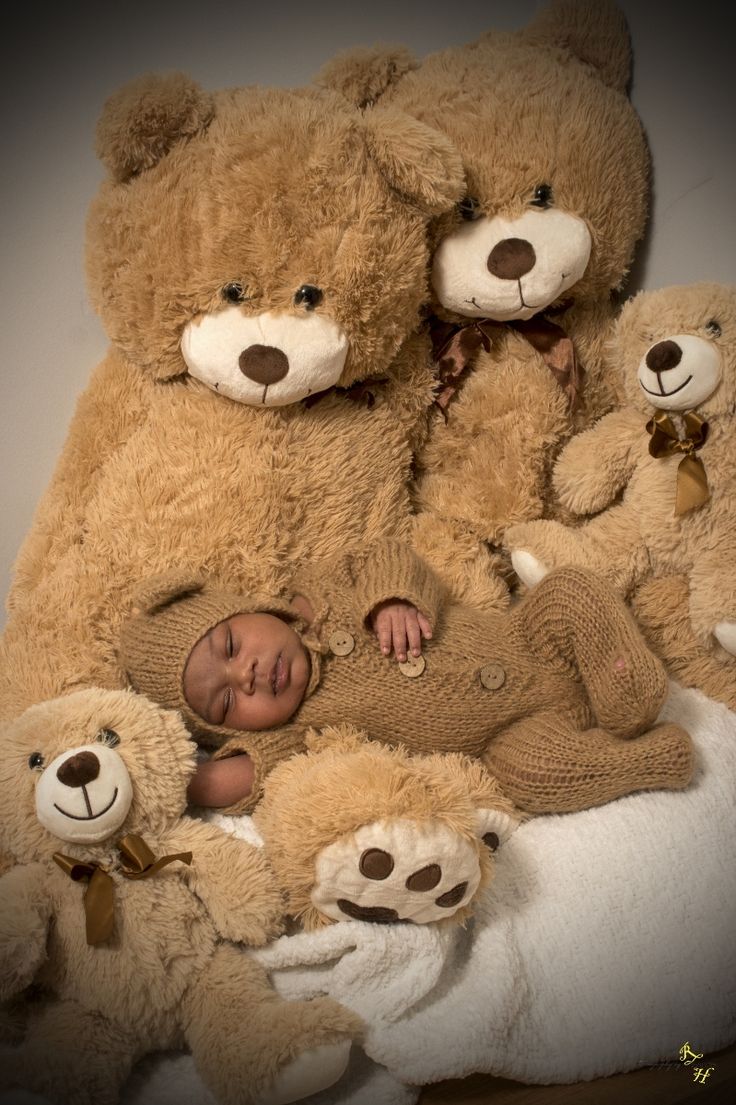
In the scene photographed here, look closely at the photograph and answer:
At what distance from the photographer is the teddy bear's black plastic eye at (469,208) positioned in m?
1.15

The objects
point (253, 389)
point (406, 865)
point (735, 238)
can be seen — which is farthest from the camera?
point (735, 238)

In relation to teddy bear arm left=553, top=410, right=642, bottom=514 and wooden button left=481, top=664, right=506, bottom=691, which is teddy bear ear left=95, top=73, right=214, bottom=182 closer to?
teddy bear arm left=553, top=410, right=642, bottom=514

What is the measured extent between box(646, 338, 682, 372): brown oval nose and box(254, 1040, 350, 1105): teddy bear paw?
786mm

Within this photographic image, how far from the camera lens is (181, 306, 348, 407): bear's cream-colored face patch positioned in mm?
1071

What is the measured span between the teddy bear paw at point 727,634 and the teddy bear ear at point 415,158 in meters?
0.57

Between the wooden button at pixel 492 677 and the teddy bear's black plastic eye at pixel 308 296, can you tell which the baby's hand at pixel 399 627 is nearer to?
the wooden button at pixel 492 677

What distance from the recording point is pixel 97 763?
0.96 meters

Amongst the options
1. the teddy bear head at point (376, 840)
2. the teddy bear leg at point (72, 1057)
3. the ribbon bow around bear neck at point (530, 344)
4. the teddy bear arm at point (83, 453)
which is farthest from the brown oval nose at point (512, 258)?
the teddy bear leg at point (72, 1057)

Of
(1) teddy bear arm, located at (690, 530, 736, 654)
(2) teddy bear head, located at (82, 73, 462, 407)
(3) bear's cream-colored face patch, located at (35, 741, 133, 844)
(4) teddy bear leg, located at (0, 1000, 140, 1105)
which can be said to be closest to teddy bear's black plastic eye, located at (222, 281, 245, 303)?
(2) teddy bear head, located at (82, 73, 462, 407)

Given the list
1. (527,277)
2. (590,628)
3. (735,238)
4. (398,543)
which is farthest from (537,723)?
(735,238)

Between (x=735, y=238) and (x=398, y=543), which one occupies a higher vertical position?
(x=735, y=238)

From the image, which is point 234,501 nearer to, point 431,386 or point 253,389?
point 253,389

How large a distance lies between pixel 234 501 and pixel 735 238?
69 centimetres

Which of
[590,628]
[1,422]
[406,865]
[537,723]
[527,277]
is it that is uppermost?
[527,277]
